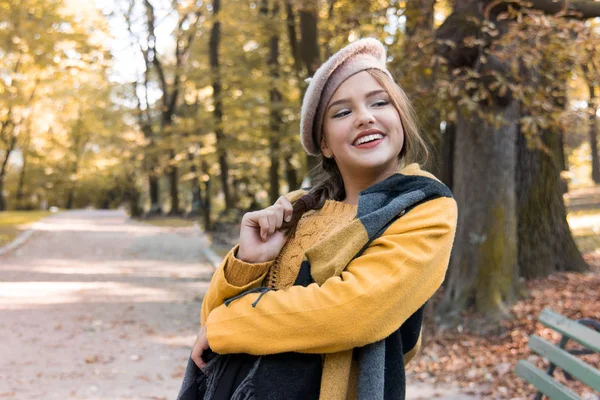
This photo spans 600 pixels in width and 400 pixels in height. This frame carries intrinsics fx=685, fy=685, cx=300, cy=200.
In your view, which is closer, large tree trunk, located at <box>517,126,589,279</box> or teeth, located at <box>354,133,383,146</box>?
teeth, located at <box>354,133,383,146</box>

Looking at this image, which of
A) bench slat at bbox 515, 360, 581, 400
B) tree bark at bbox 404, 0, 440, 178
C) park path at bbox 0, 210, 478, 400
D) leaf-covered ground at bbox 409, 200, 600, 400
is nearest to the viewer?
bench slat at bbox 515, 360, 581, 400

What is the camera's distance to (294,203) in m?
2.15

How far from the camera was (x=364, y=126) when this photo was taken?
1.99 m

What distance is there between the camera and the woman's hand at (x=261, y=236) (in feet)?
6.48

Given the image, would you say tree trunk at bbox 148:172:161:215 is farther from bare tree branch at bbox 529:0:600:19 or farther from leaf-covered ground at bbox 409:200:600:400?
bare tree branch at bbox 529:0:600:19

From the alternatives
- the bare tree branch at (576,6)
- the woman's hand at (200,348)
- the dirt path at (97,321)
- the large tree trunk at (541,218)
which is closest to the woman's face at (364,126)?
the woman's hand at (200,348)

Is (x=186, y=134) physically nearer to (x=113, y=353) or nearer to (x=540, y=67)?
(x=113, y=353)

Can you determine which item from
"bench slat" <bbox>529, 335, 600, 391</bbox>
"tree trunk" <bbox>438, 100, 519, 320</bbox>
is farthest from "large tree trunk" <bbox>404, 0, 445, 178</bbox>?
"bench slat" <bbox>529, 335, 600, 391</bbox>

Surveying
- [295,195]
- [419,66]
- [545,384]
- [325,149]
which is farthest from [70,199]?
[325,149]

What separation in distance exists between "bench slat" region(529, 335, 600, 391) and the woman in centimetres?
140

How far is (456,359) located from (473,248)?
1.26m

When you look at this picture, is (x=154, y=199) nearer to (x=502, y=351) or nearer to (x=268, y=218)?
(x=502, y=351)

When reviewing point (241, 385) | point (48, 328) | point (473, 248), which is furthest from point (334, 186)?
point (48, 328)

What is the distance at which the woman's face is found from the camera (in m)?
1.99
